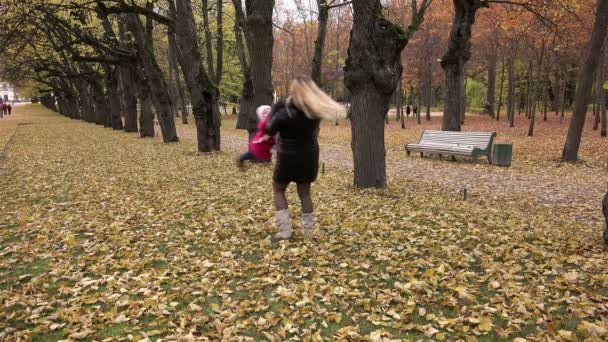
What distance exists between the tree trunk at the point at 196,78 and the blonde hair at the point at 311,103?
34.8 ft

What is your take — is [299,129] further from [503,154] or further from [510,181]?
[503,154]

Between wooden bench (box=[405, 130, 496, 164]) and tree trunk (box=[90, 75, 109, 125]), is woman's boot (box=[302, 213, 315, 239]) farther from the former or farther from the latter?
tree trunk (box=[90, 75, 109, 125])

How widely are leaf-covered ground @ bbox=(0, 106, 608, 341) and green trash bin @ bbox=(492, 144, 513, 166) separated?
15.1ft

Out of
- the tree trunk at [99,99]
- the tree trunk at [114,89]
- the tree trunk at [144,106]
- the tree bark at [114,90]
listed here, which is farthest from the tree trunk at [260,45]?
the tree trunk at [99,99]

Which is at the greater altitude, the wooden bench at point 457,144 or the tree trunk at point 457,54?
the tree trunk at point 457,54

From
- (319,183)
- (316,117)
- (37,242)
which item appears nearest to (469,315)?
(316,117)

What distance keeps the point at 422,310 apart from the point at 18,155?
16.4 meters

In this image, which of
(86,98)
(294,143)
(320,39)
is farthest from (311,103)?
(86,98)

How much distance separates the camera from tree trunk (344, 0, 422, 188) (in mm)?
7402

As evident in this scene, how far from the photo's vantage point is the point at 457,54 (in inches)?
551

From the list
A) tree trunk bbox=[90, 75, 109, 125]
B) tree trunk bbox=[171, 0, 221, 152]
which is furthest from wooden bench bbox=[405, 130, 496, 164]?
tree trunk bbox=[90, 75, 109, 125]

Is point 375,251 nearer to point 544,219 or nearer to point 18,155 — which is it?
point 544,219

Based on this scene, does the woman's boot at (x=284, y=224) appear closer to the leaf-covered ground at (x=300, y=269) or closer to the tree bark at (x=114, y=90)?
the leaf-covered ground at (x=300, y=269)

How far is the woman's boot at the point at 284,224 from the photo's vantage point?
517cm
